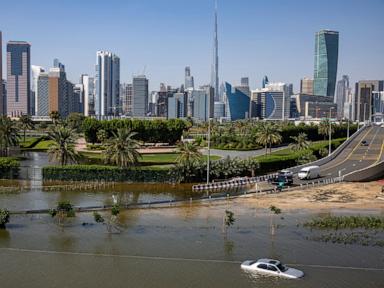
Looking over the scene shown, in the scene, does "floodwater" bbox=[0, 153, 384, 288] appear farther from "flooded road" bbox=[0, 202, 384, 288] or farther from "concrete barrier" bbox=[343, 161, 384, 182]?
"concrete barrier" bbox=[343, 161, 384, 182]

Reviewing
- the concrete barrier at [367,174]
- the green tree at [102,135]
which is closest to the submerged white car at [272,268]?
the concrete barrier at [367,174]

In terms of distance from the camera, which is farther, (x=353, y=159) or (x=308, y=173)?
(x=353, y=159)

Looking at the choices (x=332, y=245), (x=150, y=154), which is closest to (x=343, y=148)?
(x=150, y=154)

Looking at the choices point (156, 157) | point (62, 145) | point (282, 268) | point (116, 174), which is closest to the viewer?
point (282, 268)

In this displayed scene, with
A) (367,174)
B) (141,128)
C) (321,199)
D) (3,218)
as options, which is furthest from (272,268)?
(141,128)

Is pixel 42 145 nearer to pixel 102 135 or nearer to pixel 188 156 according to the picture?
pixel 102 135
